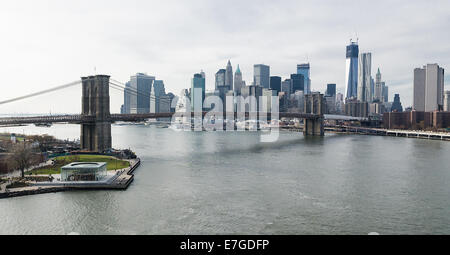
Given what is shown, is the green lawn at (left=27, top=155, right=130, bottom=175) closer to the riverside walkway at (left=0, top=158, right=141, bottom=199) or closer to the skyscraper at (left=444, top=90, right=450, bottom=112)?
the riverside walkway at (left=0, top=158, right=141, bottom=199)

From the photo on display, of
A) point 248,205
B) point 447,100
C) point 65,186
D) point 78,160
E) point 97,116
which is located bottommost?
point 248,205

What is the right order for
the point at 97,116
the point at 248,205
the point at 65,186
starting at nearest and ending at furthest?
the point at 248,205 < the point at 65,186 < the point at 97,116

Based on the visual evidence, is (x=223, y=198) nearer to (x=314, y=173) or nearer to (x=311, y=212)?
(x=311, y=212)

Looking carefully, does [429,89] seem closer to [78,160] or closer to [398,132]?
[398,132]

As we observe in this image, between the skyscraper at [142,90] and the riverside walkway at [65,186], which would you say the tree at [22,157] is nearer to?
the riverside walkway at [65,186]

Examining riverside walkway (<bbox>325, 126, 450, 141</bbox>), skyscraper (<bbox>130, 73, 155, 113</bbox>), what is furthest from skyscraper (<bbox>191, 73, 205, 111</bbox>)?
riverside walkway (<bbox>325, 126, 450, 141</bbox>)

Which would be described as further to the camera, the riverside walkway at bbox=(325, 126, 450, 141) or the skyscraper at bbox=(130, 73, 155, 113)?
the skyscraper at bbox=(130, 73, 155, 113)

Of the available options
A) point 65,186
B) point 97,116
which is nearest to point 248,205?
point 65,186
